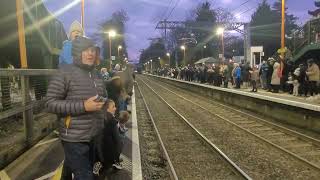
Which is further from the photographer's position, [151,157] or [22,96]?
[151,157]

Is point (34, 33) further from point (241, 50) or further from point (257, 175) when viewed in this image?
point (241, 50)

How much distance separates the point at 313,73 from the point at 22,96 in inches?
557

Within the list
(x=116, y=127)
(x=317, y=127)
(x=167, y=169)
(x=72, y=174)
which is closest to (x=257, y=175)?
(x=167, y=169)

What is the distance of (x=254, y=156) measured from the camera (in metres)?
10.1

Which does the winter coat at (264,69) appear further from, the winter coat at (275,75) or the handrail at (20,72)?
the handrail at (20,72)

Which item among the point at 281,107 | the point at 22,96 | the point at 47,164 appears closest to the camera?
the point at 47,164

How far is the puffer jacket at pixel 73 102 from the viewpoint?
13.7 ft

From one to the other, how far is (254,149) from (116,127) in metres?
5.75

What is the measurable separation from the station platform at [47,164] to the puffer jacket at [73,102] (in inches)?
76.9

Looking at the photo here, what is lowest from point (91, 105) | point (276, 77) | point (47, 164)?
point (47, 164)

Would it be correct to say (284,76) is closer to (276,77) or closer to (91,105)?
(276,77)

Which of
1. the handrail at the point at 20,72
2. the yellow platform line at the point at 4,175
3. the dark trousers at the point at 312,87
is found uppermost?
the handrail at the point at 20,72

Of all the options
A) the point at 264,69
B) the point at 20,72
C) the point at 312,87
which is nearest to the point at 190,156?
the point at 20,72

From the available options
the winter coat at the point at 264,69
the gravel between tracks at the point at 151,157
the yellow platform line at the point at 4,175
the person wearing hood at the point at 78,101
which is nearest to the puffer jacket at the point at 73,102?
the person wearing hood at the point at 78,101
